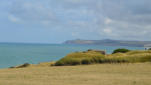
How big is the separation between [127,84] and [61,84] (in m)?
3.41

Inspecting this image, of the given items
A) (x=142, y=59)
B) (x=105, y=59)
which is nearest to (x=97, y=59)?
(x=105, y=59)

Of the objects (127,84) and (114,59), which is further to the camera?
(114,59)

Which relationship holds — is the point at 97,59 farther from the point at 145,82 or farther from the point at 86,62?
the point at 145,82

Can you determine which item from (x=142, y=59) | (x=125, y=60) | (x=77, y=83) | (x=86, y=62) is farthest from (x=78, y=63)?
(x=77, y=83)

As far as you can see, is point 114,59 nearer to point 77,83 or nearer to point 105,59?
point 105,59

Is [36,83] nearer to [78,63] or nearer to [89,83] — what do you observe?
[89,83]

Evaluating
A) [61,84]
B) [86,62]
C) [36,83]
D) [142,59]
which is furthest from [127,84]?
[142,59]

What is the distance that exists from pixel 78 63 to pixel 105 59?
2952 millimetres

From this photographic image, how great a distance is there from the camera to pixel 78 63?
81.1ft

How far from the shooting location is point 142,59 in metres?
25.8

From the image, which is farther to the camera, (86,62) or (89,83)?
(86,62)

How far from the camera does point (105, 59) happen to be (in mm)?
25234

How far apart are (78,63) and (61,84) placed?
1245cm

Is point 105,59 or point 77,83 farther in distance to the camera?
point 105,59
